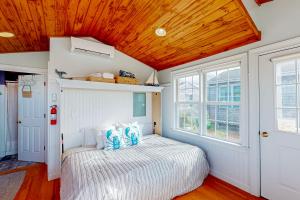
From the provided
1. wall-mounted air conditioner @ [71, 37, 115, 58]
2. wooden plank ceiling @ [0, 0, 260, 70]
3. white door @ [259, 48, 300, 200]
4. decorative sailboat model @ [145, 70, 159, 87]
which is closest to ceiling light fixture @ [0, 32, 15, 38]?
wooden plank ceiling @ [0, 0, 260, 70]

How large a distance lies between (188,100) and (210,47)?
1.16 meters

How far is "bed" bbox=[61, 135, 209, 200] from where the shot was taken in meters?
1.64

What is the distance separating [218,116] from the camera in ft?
9.18

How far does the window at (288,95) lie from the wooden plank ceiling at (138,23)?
1.81ft

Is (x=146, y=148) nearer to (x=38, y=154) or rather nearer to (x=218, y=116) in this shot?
(x=218, y=116)

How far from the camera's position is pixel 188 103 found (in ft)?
11.0

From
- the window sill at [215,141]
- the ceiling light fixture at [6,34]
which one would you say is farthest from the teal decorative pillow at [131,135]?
the ceiling light fixture at [6,34]

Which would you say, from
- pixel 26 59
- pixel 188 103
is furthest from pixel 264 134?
pixel 26 59

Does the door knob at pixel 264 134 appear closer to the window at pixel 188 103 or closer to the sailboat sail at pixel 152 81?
the window at pixel 188 103

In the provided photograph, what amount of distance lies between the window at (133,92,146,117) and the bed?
1.07m

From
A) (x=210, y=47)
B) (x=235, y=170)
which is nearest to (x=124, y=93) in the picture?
(x=210, y=47)

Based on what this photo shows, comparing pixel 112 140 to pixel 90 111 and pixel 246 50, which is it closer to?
pixel 90 111

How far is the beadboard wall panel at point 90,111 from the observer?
2.85 metres

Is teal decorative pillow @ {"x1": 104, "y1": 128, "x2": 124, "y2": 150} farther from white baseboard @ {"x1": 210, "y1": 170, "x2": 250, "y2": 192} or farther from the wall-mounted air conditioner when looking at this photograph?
white baseboard @ {"x1": 210, "y1": 170, "x2": 250, "y2": 192}
